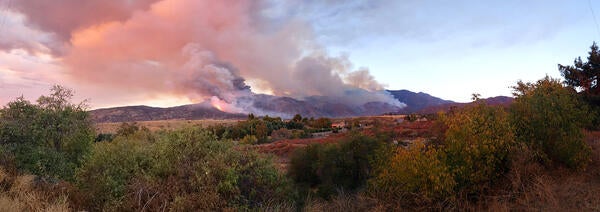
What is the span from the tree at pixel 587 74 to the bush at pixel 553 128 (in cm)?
1992

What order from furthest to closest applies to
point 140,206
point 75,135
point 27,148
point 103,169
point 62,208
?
point 75,135, point 27,148, point 103,169, point 140,206, point 62,208

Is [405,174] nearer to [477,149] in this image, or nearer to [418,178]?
[418,178]

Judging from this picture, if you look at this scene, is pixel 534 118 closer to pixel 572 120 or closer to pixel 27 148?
pixel 572 120

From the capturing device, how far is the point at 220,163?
9.44 meters

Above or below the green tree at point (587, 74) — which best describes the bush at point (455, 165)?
below

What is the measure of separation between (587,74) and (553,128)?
2394 cm

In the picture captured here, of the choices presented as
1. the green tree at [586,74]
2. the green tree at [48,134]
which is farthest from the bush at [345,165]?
the green tree at [586,74]

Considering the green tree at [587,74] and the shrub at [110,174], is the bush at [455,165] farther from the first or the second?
the green tree at [587,74]

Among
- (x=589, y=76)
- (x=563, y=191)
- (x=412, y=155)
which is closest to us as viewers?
(x=563, y=191)

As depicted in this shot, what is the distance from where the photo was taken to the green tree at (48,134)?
14.4 meters

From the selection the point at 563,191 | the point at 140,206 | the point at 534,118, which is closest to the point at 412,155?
the point at 563,191

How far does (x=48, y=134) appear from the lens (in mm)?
15688

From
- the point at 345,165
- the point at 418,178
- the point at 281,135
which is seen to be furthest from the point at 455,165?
the point at 281,135

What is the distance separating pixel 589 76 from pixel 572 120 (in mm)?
23107
